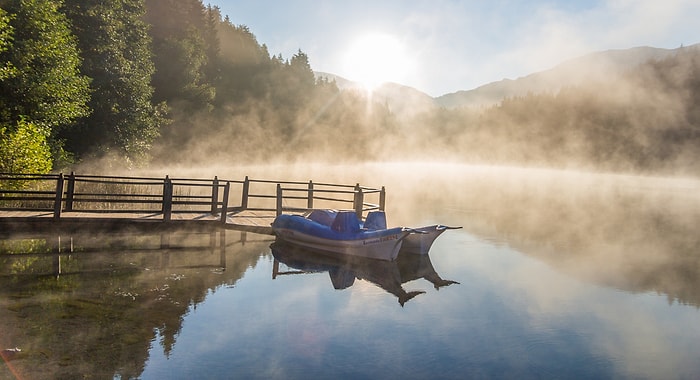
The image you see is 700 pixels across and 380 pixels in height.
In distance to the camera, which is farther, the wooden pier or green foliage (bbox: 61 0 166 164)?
green foliage (bbox: 61 0 166 164)

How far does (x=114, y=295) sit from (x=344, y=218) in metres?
8.43

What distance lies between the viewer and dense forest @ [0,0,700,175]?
26.0 metres

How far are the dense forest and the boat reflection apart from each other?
13126 mm

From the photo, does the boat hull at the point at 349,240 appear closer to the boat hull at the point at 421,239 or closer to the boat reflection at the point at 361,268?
the boat reflection at the point at 361,268

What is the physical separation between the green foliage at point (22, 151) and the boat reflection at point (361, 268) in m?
11.9

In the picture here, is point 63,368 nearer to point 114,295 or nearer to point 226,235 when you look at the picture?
point 114,295

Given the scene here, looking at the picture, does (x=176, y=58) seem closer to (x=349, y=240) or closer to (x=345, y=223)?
(x=345, y=223)

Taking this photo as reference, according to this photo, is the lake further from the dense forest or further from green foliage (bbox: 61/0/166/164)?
green foliage (bbox: 61/0/166/164)


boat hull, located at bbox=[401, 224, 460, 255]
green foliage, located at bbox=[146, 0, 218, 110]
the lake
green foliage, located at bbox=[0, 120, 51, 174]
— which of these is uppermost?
green foliage, located at bbox=[146, 0, 218, 110]

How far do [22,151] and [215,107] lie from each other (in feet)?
162

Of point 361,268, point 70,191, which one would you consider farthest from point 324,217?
point 70,191

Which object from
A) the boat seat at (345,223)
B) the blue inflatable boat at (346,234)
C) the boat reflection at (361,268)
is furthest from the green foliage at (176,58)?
the boat seat at (345,223)

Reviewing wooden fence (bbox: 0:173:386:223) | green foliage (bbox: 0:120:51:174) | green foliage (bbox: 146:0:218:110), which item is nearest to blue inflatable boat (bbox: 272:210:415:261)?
wooden fence (bbox: 0:173:386:223)

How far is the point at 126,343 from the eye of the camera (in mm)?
9492
